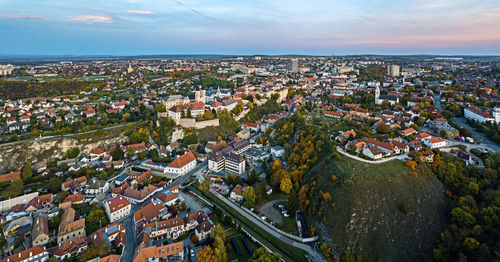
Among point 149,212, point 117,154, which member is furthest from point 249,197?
point 117,154

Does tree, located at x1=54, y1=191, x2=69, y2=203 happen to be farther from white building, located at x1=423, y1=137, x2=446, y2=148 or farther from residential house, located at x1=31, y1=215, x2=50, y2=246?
white building, located at x1=423, y1=137, x2=446, y2=148

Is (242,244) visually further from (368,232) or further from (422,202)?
(422,202)

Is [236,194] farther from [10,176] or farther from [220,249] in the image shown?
[10,176]

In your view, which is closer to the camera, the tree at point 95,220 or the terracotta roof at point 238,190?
the tree at point 95,220

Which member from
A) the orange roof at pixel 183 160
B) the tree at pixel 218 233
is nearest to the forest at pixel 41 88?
the orange roof at pixel 183 160

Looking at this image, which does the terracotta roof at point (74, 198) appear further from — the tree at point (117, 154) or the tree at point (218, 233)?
the tree at point (218, 233)
